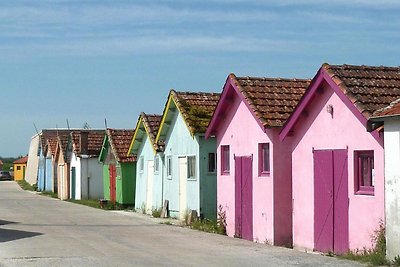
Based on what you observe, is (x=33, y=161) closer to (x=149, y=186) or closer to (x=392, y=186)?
(x=149, y=186)

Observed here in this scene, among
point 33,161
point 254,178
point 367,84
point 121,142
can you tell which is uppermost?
point 367,84

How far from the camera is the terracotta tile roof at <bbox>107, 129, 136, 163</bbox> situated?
3956 centimetres

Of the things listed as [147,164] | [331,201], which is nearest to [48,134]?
[147,164]

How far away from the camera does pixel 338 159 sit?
1691 cm

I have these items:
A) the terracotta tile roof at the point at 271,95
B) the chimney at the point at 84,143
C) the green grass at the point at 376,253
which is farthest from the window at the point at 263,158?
the chimney at the point at 84,143

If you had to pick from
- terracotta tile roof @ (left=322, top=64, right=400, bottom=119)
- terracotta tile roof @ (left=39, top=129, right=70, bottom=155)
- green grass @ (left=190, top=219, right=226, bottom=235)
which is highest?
terracotta tile roof @ (left=39, top=129, right=70, bottom=155)

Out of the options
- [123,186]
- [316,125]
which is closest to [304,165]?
[316,125]

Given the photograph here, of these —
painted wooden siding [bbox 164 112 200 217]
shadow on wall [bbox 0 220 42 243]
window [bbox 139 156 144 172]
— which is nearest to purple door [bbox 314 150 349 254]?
shadow on wall [bbox 0 220 42 243]

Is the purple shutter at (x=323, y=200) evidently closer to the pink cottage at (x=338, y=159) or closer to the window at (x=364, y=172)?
the pink cottage at (x=338, y=159)

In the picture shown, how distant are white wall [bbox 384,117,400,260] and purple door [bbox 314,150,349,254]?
7.20 feet

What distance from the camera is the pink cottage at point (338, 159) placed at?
1580 centimetres

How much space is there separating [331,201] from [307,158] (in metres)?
1.57

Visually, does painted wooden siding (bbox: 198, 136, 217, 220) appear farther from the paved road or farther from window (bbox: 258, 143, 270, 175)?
window (bbox: 258, 143, 270, 175)

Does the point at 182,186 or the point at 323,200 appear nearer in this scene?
the point at 323,200
